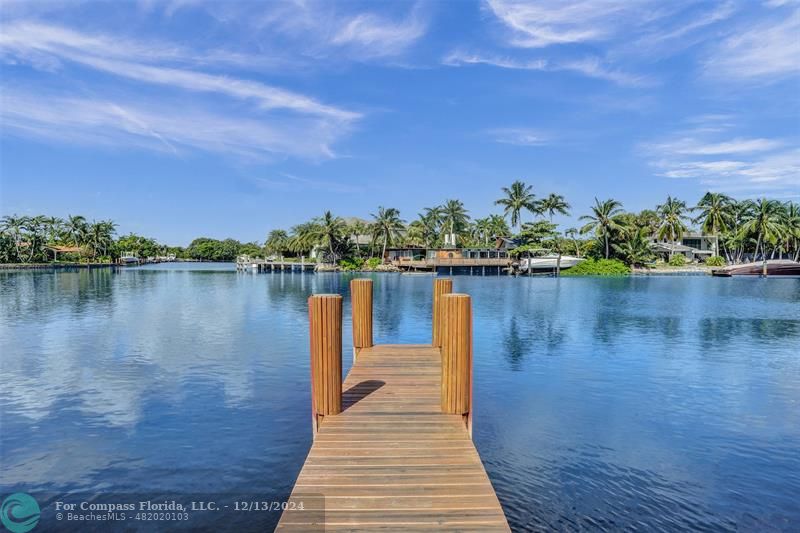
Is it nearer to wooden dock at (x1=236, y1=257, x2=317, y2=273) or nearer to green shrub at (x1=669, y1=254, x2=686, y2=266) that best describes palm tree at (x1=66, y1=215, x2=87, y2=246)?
wooden dock at (x1=236, y1=257, x2=317, y2=273)

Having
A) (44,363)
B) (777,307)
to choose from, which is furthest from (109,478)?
Answer: (777,307)

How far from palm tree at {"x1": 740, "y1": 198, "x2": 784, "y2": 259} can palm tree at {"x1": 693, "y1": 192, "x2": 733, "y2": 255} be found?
15.2 ft

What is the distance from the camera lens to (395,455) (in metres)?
6.19

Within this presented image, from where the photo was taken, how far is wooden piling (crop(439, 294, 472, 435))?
7.51m

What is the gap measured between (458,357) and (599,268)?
3096 inches

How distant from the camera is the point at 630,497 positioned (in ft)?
25.7

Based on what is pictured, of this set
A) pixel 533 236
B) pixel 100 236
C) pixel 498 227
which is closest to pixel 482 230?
pixel 498 227

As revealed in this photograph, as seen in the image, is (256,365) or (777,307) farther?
(777,307)

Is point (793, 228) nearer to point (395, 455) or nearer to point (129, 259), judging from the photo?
point (395, 455)

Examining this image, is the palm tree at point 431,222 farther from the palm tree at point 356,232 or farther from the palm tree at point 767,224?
the palm tree at point 767,224

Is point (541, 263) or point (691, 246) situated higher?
point (691, 246)

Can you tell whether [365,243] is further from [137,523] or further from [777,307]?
[137,523]

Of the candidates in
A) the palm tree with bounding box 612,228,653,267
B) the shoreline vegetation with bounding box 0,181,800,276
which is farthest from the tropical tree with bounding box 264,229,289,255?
the palm tree with bounding box 612,228,653,267

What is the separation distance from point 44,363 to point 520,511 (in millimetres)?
18206
